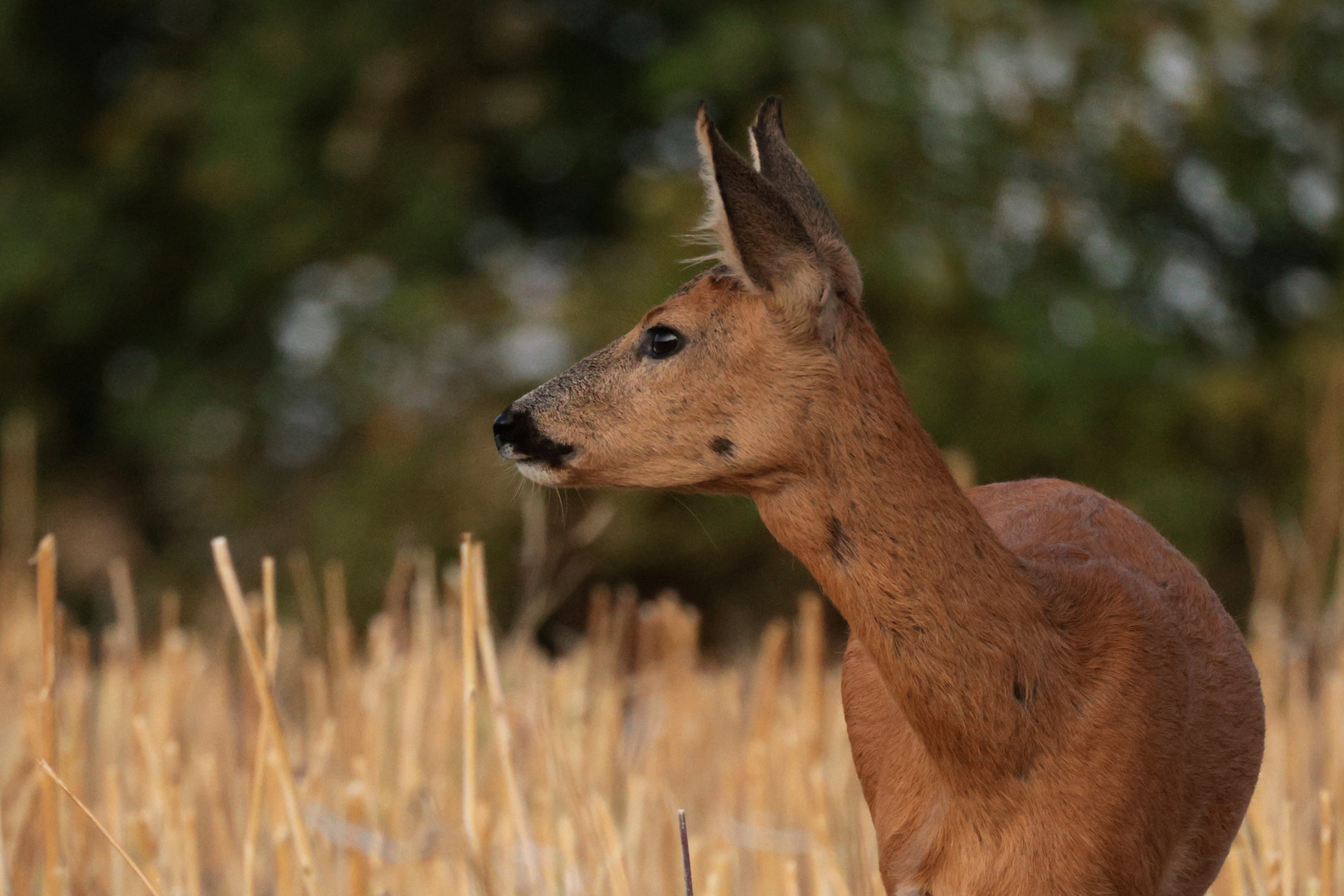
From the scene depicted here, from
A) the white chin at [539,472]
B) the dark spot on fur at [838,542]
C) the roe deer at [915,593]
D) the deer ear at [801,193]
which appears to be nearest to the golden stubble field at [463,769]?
the white chin at [539,472]

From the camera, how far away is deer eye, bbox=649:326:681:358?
1896 mm

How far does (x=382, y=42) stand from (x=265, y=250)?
1.24m

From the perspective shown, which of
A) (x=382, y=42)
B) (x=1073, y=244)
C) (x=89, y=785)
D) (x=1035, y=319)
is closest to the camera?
(x=89, y=785)

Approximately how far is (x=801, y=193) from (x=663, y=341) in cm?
27

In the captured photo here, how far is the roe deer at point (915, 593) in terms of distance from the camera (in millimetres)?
1679

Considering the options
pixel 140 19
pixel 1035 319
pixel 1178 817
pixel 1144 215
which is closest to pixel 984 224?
pixel 1035 319

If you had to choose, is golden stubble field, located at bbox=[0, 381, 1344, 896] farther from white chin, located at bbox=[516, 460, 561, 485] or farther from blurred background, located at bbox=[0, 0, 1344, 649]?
blurred background, located at bbox=[0, 0, 1344, 649]

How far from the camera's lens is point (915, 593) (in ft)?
5.57

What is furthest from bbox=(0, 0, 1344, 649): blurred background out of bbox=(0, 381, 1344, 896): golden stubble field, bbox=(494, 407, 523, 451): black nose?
bbox=(494, 407, 523, 451): black nose

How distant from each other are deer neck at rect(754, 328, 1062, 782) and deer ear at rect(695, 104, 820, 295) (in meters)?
0.15

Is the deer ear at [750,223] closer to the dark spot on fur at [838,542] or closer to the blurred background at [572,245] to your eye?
the dark spot on fur at [838,542]

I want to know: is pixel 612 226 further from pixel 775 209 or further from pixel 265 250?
pixel 775 209

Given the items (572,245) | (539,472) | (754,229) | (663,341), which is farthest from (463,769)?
(572,245)

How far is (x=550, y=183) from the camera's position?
873cm
